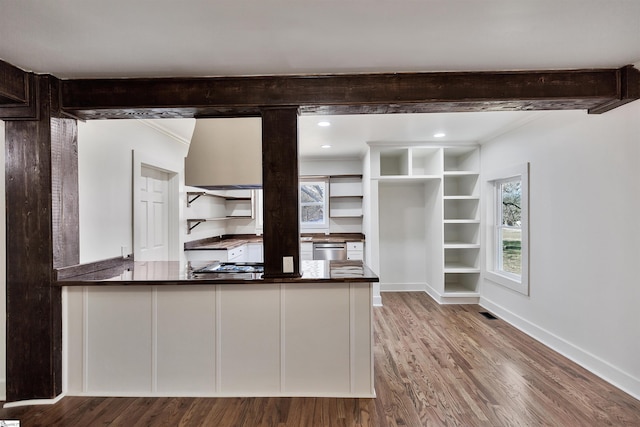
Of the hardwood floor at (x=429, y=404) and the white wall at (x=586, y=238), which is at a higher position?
the white wall at (x=586, y=238)

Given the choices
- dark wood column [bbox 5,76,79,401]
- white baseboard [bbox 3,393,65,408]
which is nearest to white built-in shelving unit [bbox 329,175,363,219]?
dark wood column [bbox 5,76,79,401]

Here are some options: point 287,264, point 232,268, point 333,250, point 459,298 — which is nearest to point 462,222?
→ point 459,298

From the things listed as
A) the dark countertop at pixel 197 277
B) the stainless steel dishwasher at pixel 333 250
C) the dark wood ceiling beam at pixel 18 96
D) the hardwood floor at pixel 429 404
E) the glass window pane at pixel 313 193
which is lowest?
the hardwood floor at pixel 429 404

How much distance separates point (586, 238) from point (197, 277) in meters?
3.21

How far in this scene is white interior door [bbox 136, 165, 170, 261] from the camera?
11.7ft

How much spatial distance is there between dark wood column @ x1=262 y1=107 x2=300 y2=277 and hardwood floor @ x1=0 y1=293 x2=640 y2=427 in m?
0.93

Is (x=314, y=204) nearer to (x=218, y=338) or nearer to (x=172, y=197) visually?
(x=172, y=197)

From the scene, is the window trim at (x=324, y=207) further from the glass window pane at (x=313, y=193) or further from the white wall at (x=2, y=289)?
the white wall at (x=2, y=289)

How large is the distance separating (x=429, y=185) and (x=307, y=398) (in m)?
3.80

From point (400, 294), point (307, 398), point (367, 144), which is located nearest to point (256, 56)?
point (307, 398)

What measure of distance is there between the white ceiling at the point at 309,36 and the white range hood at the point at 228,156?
627 mm

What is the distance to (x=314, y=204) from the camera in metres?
5.80

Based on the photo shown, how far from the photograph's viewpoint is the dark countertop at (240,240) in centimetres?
454

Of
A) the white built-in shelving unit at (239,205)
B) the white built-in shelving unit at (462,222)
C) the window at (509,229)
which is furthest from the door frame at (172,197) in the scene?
the window at (509,229)
